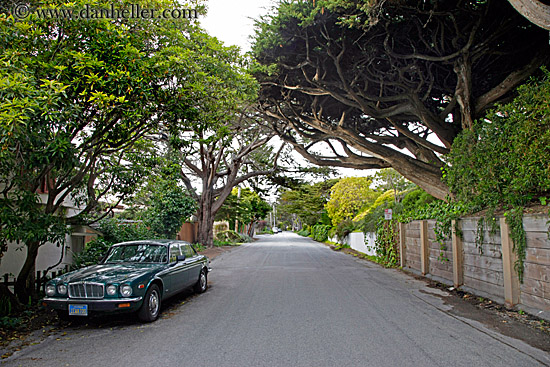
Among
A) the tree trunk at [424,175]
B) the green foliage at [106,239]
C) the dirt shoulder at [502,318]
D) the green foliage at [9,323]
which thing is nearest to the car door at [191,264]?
the green foliage at [106,239]

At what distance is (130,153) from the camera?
9.95 metres

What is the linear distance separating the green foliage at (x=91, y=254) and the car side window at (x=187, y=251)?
8.88ft

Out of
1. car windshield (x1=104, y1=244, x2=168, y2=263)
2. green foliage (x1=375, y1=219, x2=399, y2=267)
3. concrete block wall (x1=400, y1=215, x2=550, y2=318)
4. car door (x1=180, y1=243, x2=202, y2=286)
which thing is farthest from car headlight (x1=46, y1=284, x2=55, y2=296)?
green foliage (x1=375, y1=219, x2=399, y2=267)

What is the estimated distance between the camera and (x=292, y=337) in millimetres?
5789

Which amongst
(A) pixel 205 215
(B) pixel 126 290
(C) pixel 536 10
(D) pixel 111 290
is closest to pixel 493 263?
(C) pixel 536 10

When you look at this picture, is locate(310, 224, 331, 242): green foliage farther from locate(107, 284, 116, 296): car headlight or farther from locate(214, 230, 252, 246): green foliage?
locate(107, 284, 116, 296): car headlight

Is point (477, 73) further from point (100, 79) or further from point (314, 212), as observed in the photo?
point (314, 212)

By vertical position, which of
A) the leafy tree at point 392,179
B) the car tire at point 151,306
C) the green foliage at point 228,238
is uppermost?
the leafy tree at point 392,179

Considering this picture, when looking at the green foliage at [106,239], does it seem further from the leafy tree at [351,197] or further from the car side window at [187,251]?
the leafy tree at [351,197]

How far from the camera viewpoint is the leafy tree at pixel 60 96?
5.79m

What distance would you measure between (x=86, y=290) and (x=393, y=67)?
1168 centimetres

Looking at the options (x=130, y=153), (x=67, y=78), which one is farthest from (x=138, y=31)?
(x=130, y=153)

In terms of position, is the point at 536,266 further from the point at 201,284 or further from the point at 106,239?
the point at 106,239

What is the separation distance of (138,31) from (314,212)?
130ft
